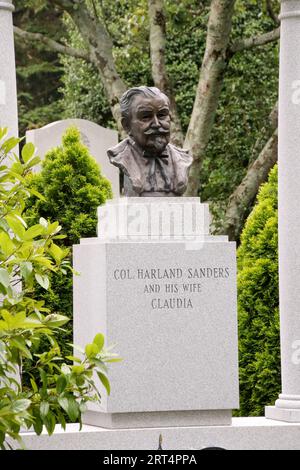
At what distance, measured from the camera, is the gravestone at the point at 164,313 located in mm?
8805

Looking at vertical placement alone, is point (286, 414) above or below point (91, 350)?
below

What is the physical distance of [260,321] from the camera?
10836mm

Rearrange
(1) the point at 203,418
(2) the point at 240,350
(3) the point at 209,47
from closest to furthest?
(1) the point at 203,418, (2) the point at 240,350, (3) the point at 209,47

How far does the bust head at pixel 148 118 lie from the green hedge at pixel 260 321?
2150 mm

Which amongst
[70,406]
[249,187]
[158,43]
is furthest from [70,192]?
[70,406]

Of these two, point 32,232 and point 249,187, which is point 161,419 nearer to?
point 32,232

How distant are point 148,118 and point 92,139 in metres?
8.09

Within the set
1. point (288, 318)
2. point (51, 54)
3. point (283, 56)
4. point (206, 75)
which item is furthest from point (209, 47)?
point (51, 54)

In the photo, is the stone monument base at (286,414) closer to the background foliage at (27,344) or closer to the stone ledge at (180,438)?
the stone ledge at (180,438)

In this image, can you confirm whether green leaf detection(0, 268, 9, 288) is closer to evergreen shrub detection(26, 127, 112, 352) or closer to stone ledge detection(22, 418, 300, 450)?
stone ledge detection(22, 418, 300, 450)

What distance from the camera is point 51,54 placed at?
3200cm

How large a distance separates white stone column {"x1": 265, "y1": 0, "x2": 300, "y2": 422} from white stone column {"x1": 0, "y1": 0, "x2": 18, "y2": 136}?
7.94 ft

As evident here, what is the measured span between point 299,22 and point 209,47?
5534mm

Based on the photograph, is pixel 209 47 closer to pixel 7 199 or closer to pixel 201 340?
pixel 201 340
